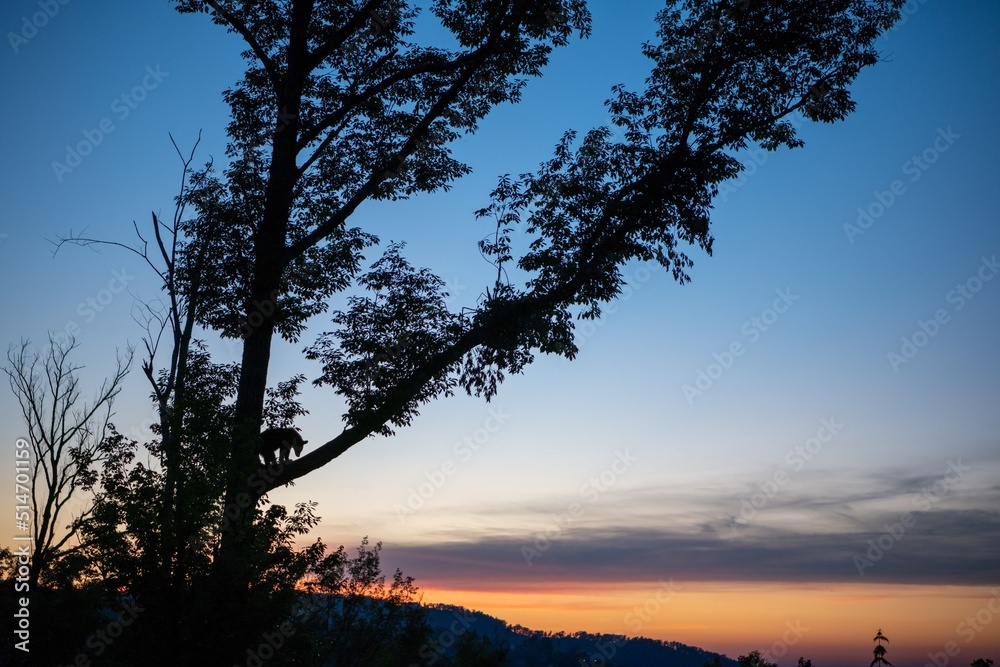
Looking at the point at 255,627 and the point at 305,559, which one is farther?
the point at 305,559

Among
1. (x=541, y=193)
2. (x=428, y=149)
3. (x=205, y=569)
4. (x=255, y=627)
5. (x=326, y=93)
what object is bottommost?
(x=255, y=627)

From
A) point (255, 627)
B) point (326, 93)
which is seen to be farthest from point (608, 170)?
point (255, 627)

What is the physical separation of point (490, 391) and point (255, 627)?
6.46m

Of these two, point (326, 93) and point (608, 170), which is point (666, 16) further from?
point (326, 93)

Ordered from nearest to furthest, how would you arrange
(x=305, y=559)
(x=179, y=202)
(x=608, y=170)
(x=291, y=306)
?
1. (x=305, y=559)
2. (x=608, y=170)
3. (x=291, y=306)
4. (x=179, y=202)

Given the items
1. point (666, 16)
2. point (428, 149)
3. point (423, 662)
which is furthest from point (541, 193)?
point (423, 662)

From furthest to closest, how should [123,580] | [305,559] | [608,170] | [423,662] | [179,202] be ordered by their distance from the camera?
[423,662] → [179,202] → [608,170] → [305,559] → [123,580]

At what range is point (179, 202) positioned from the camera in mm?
18922

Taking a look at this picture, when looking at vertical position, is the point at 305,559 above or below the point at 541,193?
below

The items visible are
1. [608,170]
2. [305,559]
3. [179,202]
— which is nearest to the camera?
[305,559]

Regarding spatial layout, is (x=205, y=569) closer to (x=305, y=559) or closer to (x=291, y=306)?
(x=305, y=559)

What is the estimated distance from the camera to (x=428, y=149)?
58.8 ft

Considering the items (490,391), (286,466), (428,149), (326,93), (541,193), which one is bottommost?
(286,466)

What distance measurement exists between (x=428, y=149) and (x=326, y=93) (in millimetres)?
Answer: 2757
